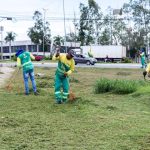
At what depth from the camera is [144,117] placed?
38.2 ft

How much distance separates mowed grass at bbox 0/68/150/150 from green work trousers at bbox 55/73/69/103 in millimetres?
382

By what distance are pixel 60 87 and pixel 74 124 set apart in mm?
4684

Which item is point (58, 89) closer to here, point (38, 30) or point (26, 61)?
point (26, 61)

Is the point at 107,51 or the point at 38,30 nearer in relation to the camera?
the point at 107,51

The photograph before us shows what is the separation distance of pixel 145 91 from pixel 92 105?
3933mm

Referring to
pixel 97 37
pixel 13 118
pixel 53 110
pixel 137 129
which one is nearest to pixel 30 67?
pixel 53 110

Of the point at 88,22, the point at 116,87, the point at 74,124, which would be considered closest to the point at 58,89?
the point at 116,87

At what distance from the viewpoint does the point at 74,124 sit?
10.4 metres

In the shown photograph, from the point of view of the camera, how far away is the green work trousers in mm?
14623

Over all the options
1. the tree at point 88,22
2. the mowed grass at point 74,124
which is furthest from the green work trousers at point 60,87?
the tree at point 88,22

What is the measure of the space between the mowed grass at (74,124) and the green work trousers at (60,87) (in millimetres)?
382

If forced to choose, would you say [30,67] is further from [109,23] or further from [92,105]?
[109,23]

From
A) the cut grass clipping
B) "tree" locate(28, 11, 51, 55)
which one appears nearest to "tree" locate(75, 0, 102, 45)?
"tree" locate(28, 11, 51, 55)

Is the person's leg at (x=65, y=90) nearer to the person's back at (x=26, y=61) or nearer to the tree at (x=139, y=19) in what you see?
the person's back at (x=26, y=61)
